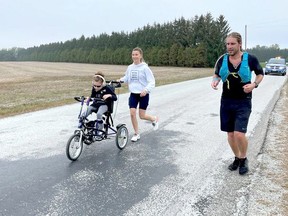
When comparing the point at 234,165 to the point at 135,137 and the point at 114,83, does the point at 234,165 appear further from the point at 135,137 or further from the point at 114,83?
the point at 114,83

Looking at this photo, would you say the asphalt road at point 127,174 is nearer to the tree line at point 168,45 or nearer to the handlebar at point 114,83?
the handlebar at point 114,83

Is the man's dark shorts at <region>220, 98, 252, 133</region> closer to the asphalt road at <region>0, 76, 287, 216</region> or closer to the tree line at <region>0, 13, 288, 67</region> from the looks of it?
the asphalt road at <region>0, 76, 287, 216</region>

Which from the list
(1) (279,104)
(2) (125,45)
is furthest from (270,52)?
(1) (279,104)

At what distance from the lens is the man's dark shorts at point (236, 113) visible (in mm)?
4457

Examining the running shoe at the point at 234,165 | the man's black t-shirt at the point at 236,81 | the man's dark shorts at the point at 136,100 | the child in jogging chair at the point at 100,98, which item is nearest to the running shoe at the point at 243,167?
the running shoe at the point at 234,165

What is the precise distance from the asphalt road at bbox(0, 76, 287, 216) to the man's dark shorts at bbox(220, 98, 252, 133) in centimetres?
74

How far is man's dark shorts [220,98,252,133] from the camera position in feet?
14.6

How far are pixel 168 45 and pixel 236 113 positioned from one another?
66.3 meters

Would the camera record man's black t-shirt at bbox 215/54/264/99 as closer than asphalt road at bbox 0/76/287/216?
No

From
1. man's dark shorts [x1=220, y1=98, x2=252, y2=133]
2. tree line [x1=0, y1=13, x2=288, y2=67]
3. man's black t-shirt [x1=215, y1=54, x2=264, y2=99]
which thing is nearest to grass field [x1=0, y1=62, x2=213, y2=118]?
man's dark shorts [x1=220, y1=98, x2=252, y2=133]

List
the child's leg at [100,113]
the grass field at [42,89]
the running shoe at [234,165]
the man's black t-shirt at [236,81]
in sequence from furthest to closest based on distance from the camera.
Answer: the grass field at [42,89] → the child's leg at [100,113] → the running shoe at [234,165] → the man's black t-shirt at [236,81]

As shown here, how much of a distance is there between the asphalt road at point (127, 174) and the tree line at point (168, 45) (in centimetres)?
5452

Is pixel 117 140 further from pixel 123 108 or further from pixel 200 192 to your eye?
pixel 123 108

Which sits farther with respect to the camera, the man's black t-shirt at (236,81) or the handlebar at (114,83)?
the handlebar at (114,83)
